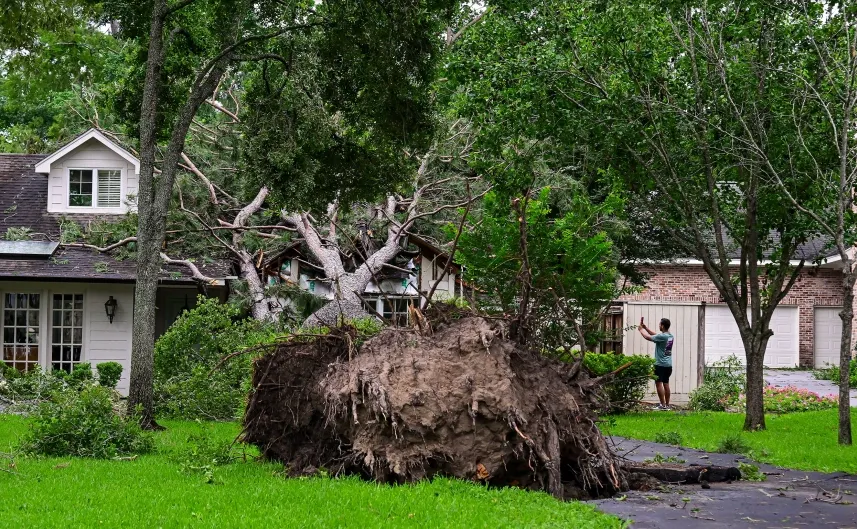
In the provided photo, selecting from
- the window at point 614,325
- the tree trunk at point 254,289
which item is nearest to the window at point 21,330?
the tree trunk at point 254,289

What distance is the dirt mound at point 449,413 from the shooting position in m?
9.58

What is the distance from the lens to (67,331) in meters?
23.7

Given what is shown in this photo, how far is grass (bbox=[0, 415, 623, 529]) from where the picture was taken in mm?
7672

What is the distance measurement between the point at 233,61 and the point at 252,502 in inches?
408

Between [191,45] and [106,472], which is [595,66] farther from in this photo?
[106,472]

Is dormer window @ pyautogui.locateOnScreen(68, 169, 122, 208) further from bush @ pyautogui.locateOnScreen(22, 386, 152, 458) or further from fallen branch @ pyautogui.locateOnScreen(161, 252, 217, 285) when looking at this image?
bush @ pyautogui.locateOnScreen(22, 386, 152, 458)

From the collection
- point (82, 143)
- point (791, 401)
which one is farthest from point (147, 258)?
point (791, 401)

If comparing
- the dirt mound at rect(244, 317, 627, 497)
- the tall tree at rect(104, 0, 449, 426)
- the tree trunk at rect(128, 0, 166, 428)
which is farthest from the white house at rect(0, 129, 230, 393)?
the dirt mound at rect(244, 317, 627, 497)

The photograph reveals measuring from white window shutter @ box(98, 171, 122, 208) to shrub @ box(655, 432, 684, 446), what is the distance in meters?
15.4

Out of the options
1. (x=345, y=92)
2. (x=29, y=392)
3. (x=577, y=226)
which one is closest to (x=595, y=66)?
(x=577, y=226)

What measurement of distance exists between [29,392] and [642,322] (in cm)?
1252

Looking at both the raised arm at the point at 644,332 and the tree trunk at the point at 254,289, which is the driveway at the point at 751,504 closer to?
the raised arm at the point at 644,332

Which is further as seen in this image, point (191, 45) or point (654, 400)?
point (654, 400)

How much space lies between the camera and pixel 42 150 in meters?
38.3
